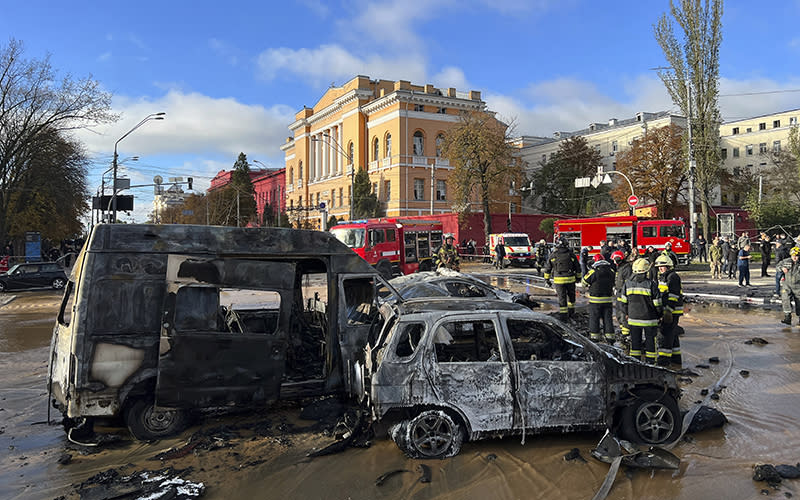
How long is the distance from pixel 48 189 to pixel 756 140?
77.1m

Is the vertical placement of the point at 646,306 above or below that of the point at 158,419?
above

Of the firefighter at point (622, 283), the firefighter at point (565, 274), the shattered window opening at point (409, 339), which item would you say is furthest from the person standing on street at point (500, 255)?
the shattered window opening at point (409, 339)

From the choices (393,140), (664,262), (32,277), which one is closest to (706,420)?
(664,262)

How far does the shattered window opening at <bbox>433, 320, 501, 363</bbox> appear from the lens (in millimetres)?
5148

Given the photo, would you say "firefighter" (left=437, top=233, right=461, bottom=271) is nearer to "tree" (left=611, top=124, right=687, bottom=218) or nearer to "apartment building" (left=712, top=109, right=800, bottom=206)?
"tree" (left=611, top=124, right=687, bottom=218)

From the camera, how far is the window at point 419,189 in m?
53.7

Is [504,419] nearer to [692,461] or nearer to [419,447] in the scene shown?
[419,447]

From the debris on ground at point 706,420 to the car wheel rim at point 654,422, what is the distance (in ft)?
1.72

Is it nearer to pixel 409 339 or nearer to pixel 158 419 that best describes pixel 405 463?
pixel 409 339

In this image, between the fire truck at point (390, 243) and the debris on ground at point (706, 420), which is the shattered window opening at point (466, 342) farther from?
the fire truck at point (390, 243)

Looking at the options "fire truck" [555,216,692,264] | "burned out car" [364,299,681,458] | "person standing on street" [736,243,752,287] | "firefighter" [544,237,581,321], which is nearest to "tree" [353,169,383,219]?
"fire truck" [555,216,692,264]

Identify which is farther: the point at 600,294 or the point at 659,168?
the point at 659,168

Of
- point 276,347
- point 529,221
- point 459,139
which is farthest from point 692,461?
point 529,221

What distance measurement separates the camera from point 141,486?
4523mm
